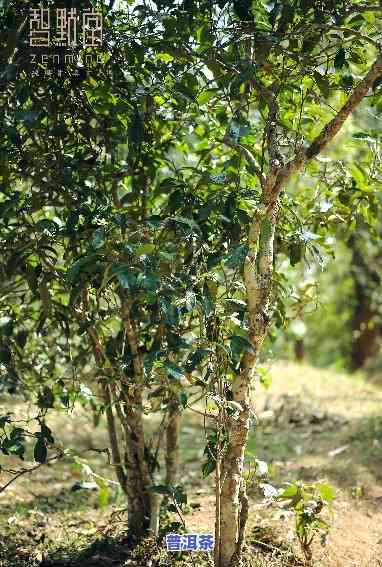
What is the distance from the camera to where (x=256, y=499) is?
156 inches

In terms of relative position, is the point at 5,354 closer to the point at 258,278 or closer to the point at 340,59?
the point at 258,278

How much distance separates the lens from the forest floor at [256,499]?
3221 millimetres

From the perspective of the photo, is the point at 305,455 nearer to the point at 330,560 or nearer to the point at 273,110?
the point at 330,560

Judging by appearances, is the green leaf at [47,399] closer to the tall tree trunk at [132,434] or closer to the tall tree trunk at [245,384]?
the tall tree trunk at [132,434]

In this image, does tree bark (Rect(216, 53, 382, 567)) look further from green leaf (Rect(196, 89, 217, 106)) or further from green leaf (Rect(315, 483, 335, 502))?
green leaf (Rect(315, 483, 335, 502))

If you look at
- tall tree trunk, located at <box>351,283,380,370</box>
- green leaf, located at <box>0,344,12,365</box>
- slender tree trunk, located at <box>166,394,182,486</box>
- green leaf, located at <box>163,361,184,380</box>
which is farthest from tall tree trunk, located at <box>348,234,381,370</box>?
green leaf, located at <box>163,361,184,380</box>

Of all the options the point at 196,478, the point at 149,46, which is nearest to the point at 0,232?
the point at 149,46

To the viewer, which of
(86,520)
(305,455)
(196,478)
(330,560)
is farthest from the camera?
(305,455)

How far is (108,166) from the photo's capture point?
2.82 m

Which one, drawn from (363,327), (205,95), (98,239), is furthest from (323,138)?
(363,327)

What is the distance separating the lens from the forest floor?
10.6ft

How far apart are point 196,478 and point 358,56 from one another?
2.86 meters

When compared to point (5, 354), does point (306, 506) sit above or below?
below

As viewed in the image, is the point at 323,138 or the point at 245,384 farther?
the point at 245,384
